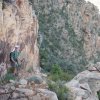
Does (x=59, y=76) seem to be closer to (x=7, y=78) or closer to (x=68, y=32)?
(x=7, y=78)

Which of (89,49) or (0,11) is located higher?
(0,11)

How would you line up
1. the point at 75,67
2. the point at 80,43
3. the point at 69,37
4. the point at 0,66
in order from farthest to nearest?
the point at 80,43
the point at 69,37
the point at 75,67
the point at 0,66

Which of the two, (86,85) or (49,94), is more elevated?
(49,94)

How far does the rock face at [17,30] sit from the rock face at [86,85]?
4.56 m

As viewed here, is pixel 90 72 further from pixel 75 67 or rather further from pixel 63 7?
pixel 63 7

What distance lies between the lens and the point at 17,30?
28.1m

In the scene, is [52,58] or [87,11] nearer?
[52,58]

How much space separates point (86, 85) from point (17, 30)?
671cm

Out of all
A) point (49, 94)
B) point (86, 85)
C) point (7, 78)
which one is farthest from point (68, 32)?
point (49, 94)

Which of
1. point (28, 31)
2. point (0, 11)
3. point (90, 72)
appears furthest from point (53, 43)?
point (0, 11)

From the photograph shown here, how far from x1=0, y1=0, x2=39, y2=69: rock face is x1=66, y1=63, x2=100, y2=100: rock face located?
4563 mm

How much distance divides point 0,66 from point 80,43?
170 ft

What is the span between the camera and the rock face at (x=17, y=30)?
24862mm

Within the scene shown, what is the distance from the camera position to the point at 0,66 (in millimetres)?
23953
